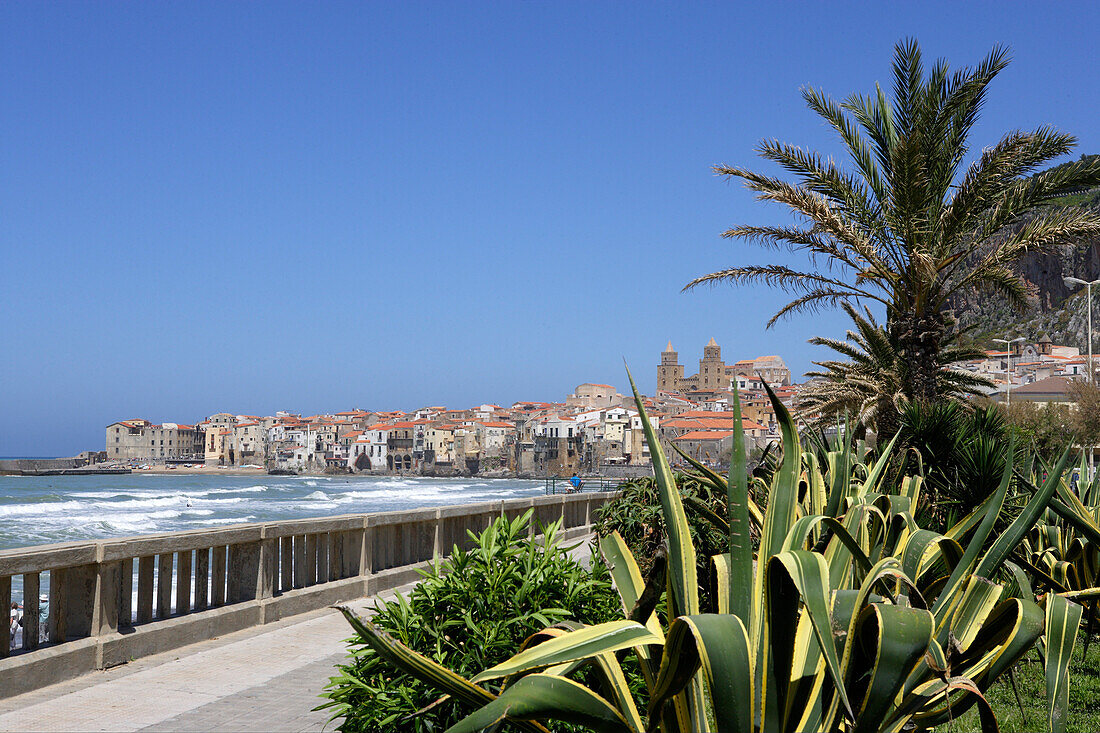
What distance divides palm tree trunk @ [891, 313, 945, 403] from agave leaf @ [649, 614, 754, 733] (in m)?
12.5

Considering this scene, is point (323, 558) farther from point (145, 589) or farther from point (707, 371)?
point (707, 371)

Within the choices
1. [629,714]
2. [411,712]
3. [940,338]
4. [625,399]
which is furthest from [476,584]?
[625,399]

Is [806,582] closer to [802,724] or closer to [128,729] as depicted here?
[802,724]

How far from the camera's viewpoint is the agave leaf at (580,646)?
7.52 feet

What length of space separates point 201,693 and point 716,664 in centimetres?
454

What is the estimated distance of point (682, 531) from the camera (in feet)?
9.09

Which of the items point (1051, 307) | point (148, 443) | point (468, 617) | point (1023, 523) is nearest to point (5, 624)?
point (468, 617)

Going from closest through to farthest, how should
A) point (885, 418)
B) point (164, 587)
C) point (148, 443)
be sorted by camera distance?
point (164, 587) < point (885, 418) < point (148, 443)

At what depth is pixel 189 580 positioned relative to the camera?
7.43m

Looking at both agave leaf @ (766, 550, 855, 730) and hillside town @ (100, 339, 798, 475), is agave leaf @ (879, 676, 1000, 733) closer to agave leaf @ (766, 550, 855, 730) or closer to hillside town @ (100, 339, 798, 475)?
agave leaf @ (766, 550, 855, 730)

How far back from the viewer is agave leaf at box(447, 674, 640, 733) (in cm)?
218

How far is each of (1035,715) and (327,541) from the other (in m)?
6.27

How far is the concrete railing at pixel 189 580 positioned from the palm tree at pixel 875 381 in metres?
7.12

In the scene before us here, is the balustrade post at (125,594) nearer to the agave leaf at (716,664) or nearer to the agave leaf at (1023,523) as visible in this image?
the agave leaf at (716,664)
